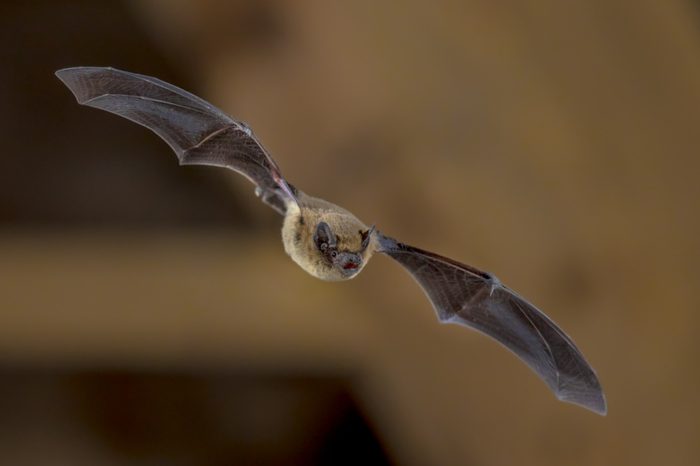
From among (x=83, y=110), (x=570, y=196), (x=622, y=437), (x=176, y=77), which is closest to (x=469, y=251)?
(x=570, y=196)

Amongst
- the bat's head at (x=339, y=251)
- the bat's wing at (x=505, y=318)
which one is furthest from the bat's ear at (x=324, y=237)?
the bat's wing at (x=505, y=318)

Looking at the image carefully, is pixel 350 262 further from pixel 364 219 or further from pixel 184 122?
pixel 364 219

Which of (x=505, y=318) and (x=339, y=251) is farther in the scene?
(x=505, y=318)

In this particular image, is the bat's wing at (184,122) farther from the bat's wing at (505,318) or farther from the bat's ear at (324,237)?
the bat's wing at (505,318)

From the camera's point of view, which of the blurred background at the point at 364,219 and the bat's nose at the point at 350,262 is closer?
the bat's nose at the point at 350,262

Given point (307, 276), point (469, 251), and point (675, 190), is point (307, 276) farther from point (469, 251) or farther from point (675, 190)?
point (675, 190)

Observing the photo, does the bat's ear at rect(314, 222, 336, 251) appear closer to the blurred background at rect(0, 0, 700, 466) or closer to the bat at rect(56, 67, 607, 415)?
the bat at rect(56, 67, 607, 415)

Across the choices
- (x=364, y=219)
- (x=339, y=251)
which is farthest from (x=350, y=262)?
(x=364, y=219)
